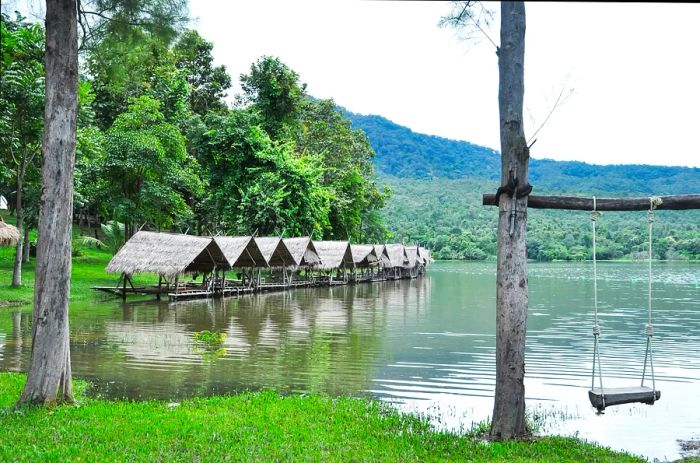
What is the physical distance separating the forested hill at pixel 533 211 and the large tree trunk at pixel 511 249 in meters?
37.1

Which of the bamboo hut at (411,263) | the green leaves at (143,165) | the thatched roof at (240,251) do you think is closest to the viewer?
the thatched roof at (240,251)

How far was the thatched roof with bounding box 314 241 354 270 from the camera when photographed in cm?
3462

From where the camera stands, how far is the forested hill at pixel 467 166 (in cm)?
7375

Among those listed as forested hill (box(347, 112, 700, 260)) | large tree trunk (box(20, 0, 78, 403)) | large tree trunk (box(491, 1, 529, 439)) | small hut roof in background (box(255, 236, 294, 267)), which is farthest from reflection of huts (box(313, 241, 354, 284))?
large tree trunk (box(491, 1, 529, 439))

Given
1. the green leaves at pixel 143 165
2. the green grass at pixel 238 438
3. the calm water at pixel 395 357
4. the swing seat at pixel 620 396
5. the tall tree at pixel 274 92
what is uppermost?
the tall tree at pixel 274 92

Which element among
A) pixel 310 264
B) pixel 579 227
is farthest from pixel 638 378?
pixel 579 227

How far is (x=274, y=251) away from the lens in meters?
28.9

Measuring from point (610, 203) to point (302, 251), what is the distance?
25.0 metres

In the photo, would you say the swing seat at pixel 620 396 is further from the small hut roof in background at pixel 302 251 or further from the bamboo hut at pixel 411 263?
the bamboo hut at pixel 411 263

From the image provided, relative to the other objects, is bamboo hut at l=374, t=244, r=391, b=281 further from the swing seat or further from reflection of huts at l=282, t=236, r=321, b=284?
the swing seat

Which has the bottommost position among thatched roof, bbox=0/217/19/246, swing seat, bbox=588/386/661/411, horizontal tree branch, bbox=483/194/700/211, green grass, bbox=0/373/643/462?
green grass, bbox=0/373/643/462

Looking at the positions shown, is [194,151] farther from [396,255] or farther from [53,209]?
[53,209]

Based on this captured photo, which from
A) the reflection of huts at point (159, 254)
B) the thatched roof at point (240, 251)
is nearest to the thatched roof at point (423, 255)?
the thatched roof at point (240, 251)

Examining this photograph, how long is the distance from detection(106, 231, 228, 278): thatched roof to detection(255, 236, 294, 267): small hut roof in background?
479cm
